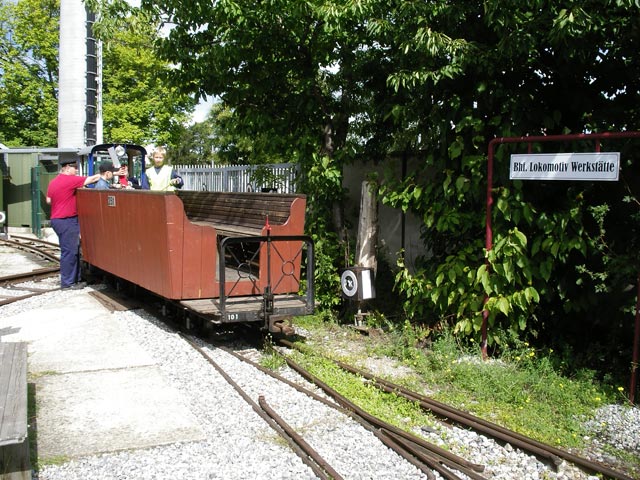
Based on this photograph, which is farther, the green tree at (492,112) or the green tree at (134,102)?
the green tree at (134,102)

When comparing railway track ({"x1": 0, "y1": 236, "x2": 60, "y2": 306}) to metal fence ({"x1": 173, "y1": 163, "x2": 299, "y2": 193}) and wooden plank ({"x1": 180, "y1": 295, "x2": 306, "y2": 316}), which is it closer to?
metal fence ({"x1": 173, "y1": 163, "x2": 299, "y2": 193})

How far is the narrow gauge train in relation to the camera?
723 cm

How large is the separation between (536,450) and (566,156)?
2893 mm

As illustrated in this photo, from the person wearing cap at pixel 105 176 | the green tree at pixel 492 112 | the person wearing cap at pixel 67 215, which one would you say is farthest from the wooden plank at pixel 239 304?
the person wearing cap at pixel 67 215

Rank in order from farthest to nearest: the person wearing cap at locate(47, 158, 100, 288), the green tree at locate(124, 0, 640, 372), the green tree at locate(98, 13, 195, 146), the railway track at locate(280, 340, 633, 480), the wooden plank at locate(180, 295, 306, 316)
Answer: the green tree at locate(98, 13, 195, 146) < the person wearing cap at locate(47, 158, 100, 288) < the wooden plank at locate(180, 295, 306, 316) < the green tree at locate(124, 0, 640, 372) < the railway track at locate(280, 340, 633, 480)

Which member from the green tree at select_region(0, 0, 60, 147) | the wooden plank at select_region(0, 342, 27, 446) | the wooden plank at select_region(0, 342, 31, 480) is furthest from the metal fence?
the green tree at select_region(0, 0, 60, 147)

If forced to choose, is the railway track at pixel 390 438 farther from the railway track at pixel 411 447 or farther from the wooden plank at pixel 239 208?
the wooden plank at pixel 239 208

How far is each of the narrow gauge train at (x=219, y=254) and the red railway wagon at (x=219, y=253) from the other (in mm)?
12

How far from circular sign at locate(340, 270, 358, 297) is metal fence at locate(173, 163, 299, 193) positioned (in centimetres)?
248

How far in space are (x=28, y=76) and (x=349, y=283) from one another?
34.1 metres

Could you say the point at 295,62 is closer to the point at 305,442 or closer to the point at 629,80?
the point at 629,80

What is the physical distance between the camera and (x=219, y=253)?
24.2ft

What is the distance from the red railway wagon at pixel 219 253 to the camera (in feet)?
23.7

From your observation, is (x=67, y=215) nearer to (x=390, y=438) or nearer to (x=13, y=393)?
(x=13, y=393)
